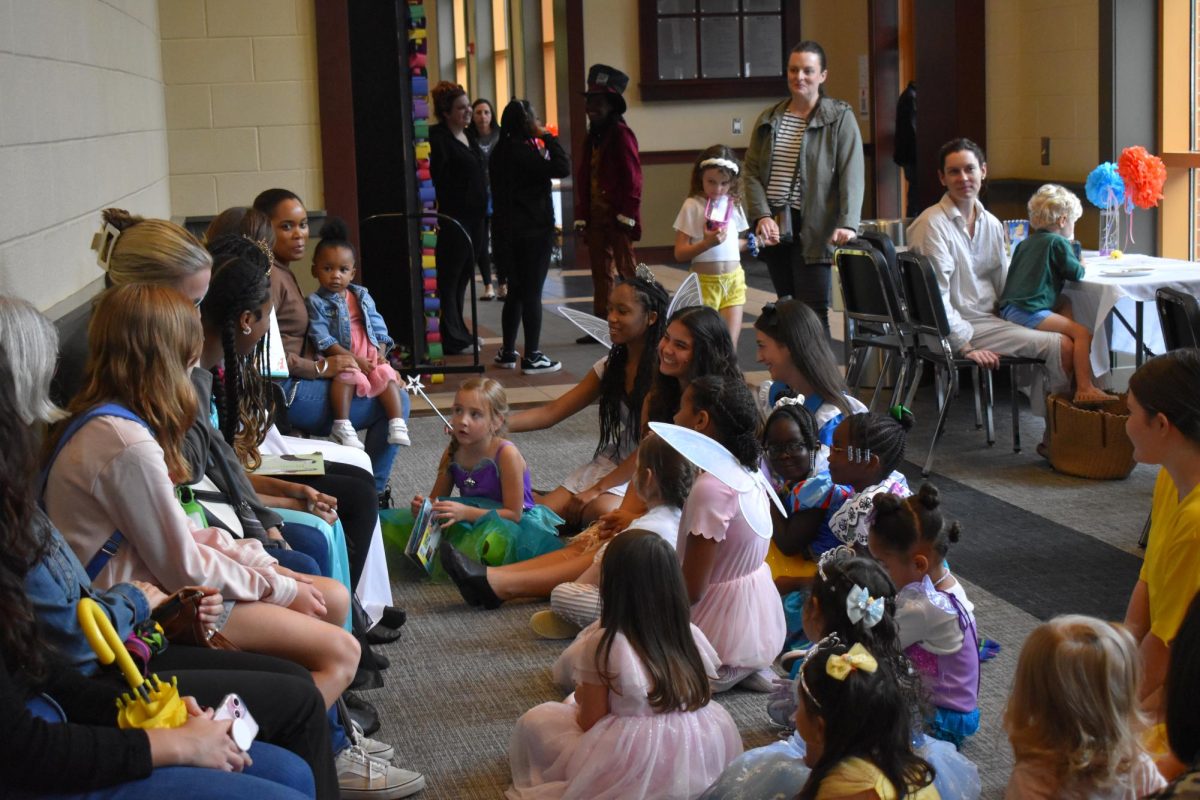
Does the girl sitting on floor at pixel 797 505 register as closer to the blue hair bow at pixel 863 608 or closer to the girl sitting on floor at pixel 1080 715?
the blue hair bow at pixel 863 608

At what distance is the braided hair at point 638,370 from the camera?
414 cm

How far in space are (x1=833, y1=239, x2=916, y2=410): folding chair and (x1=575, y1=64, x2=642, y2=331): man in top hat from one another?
221 centimetres

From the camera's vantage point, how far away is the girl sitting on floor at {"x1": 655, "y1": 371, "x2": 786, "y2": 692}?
120 inches

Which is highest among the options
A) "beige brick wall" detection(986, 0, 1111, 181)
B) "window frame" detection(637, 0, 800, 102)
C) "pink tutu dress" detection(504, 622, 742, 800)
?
"window frame" detection(637, 0, 800, 102)

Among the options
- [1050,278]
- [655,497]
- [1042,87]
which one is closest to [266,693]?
[655,497]

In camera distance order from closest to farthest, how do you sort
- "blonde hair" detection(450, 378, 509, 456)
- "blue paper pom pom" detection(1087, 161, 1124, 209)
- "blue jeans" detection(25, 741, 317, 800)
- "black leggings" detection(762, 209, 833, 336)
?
1. "blue jeans" detection(25, 741, 317, 800)
2. "blonde hair" detection(450, 378, 509, 456)
3. "blue paper pom pom" detection(1087, 161, 1124, 209)
4. "black leggings" detection(762, 209, 833, 336)

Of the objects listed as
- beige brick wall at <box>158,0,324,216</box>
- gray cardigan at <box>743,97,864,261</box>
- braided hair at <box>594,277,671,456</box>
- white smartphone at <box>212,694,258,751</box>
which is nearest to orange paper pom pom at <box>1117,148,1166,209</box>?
gray cardigan at <box>743,97,864,261</box>

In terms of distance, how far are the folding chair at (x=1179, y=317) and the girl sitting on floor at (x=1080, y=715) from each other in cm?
241

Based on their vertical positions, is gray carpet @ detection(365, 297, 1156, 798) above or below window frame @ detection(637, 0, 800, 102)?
below

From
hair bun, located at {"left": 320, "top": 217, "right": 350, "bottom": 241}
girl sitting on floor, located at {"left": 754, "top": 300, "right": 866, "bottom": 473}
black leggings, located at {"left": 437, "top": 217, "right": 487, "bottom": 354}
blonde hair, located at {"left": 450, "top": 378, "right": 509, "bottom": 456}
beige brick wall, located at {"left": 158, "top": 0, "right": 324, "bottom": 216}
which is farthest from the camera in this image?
black leggings, located at {"left": 437, "top": 217, "right": 487, "bottom": 354}

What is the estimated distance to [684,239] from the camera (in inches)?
249

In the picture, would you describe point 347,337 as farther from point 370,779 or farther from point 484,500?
point 370,779

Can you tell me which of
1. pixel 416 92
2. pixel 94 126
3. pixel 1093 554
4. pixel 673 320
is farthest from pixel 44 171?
pixel 416 92

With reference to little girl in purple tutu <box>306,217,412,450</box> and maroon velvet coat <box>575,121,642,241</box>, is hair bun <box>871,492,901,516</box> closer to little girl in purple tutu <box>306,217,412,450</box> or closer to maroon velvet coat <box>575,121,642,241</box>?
little girl in purple tutu <box>306,217,412,450</box>
